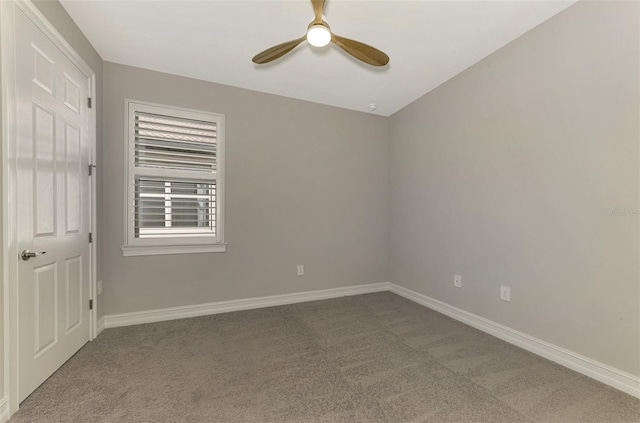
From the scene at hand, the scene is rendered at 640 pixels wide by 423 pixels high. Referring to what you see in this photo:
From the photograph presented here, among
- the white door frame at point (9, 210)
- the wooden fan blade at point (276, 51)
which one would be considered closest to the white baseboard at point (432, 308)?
the white door frame at point (9, 210)

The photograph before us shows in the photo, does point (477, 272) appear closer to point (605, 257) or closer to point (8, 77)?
point (605, 257)

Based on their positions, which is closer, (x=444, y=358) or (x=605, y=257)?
(x=605, y=257)

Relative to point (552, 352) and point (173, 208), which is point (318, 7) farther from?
point (552, 352)

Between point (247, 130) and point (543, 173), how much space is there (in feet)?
9.57

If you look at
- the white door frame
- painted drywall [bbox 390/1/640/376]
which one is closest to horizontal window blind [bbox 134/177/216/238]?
the white door frame

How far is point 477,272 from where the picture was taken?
263 centimetres

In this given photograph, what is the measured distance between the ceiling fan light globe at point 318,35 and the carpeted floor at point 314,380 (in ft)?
7.44

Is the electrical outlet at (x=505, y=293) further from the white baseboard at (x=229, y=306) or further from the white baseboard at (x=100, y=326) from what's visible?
the white baseboard at (x=100, y=326)

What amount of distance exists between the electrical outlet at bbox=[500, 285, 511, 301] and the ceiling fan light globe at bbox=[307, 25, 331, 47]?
253 cm

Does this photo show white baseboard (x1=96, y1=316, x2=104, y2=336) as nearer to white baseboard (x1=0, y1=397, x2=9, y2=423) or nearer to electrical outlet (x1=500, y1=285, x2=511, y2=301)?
white baseboard (x1=0, y1=397, x2=9, y2=423)

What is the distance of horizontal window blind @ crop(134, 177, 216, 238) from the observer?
106 inches

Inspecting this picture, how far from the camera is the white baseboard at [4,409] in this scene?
141 centimetres

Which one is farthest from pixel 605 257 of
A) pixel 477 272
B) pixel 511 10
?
pixel 511 10

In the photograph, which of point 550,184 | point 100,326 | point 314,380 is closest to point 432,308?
point 550,184
